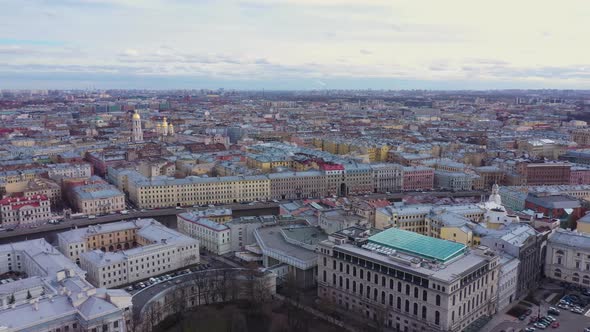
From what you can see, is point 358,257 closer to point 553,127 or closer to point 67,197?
point 67,197

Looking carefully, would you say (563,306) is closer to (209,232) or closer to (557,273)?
(557,273)

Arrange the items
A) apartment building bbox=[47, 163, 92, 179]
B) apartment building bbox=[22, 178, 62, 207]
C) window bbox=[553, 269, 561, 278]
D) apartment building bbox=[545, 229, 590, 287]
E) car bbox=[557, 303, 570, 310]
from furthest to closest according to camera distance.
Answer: apartment building bbox=[47, 163, 92, 179] < apartment building bbox=[22, 178, 62, 207] < window bbox=[553, 269, 561, 278] < apartment building bbox=[545, 229, 590, 287] < car bbox=[557, 303, 570, 310]

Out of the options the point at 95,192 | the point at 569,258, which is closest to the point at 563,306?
the point at 569,258

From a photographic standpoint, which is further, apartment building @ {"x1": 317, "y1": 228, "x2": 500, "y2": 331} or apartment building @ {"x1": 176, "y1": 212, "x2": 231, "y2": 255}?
apartment building @ {"x1": 176, "y1": 212, "x2": 231, "y2": 255}

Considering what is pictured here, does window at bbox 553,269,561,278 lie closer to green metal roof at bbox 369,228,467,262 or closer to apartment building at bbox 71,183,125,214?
green metal roof at bbox 369,228,467,262

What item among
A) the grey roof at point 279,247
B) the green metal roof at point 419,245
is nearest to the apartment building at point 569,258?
the green metal roof at point 419,245

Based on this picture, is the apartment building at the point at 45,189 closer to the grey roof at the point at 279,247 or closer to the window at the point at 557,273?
the grey roof at the point at 279,247

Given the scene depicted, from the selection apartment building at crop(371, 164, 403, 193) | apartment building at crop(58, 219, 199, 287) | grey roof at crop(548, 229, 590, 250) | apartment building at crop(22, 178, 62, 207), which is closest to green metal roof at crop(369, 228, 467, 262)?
grey roof at crop(548, 229, 590, 250)

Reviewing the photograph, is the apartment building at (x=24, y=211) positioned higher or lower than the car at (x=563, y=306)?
higher
